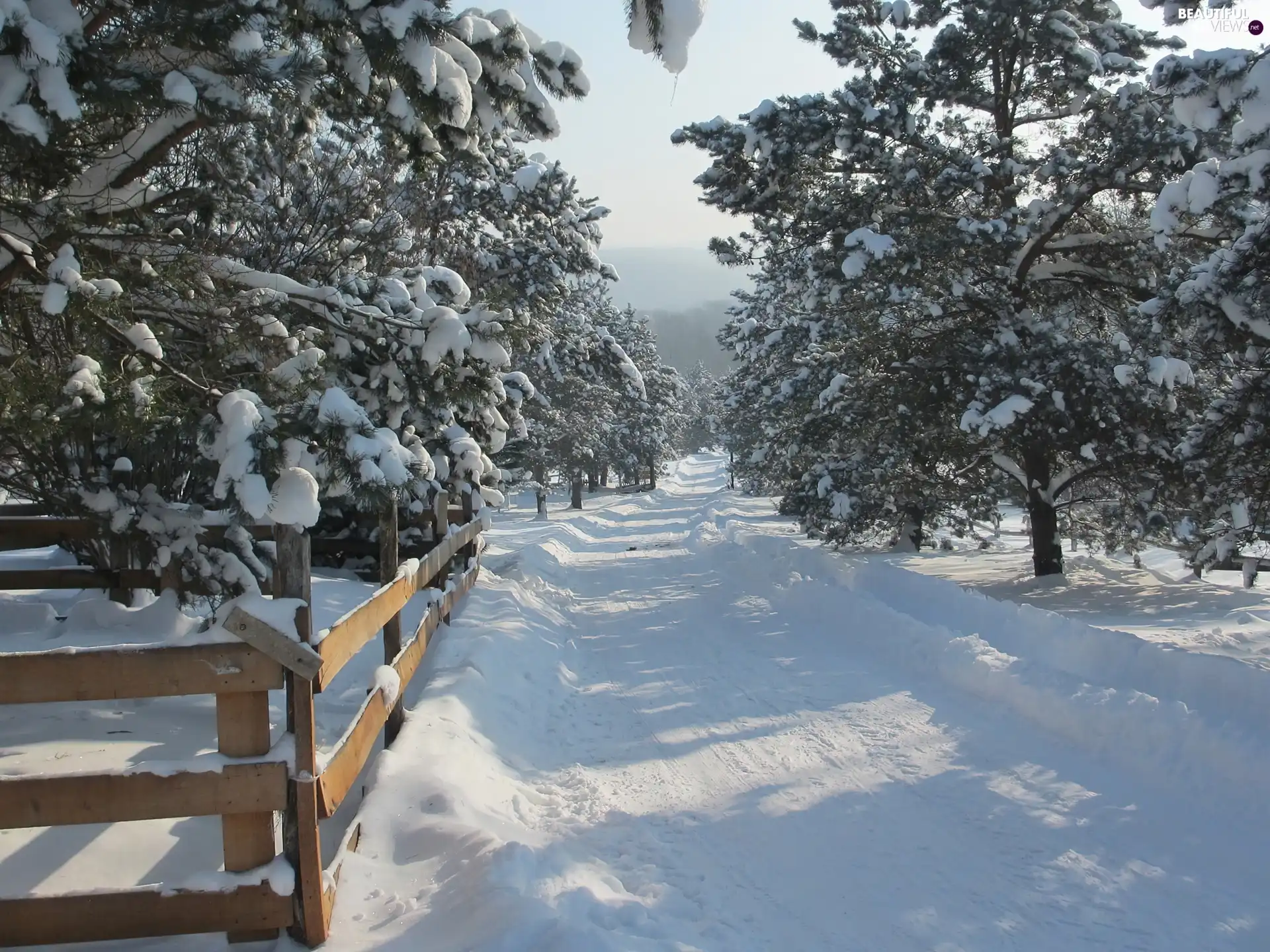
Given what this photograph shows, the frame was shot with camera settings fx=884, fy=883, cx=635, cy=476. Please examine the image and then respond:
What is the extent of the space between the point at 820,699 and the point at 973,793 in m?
2.35

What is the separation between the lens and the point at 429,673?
812 centimetres

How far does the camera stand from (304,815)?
11.7ft

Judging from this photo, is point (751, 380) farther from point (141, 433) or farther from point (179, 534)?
point (141, 433)

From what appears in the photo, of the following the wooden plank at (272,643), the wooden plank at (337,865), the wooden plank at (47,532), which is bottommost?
the wooden plank at (337,865)

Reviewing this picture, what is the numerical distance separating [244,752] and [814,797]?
364cm

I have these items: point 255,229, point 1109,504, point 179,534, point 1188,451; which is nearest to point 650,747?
point 179,534

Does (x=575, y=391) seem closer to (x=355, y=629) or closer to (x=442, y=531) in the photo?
(x=442, y=531)

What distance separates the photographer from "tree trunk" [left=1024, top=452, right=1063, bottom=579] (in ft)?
48.9

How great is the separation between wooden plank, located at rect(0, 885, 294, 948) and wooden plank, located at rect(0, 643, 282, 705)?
2.52ft

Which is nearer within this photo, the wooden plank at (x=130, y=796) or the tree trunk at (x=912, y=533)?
the wooden plank at (x=130, y=796)

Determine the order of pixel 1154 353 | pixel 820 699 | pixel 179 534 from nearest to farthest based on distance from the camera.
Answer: pixel 179 534, pixel 820 699, pixel 1154 353

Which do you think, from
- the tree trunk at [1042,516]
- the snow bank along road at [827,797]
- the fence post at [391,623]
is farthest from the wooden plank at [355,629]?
the tree trunk at [1042,516]

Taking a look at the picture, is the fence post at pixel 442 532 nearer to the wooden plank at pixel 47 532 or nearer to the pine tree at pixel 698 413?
the wooden plank at pixel 47 532

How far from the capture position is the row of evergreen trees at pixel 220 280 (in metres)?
3.90
